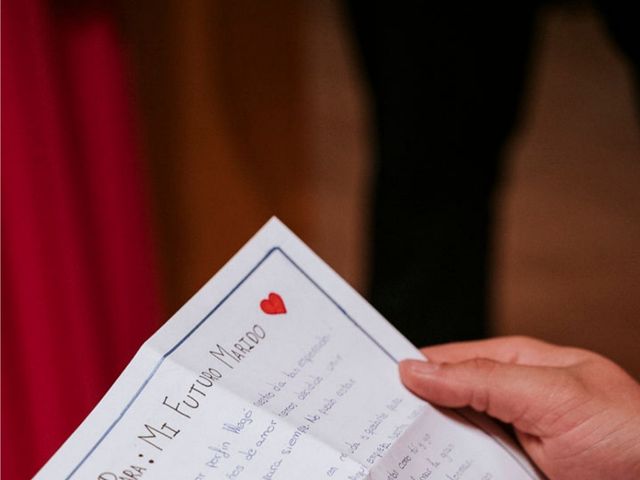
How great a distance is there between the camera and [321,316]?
1.82ft

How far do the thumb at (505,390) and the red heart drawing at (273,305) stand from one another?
0.10 meters

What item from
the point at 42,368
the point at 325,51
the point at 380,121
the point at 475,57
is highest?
the point at 325,51

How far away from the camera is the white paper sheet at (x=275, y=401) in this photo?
472 millimetres

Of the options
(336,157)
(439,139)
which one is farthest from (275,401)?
(336,157)

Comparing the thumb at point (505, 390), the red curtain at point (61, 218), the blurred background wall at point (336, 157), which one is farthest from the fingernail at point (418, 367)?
the blurred background wall at point (336, 157)

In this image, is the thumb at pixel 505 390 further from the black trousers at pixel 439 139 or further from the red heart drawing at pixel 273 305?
the black trousers at pixel 439 139

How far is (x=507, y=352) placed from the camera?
673 millimetres

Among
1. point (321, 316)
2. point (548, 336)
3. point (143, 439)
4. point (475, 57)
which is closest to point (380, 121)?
point (475, 57)

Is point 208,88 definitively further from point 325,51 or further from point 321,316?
point 325,51

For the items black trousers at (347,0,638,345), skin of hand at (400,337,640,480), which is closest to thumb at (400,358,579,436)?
skin of hand at (400,337,640,480)

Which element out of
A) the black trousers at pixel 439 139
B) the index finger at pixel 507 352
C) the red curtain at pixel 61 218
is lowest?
the red curtain at pixel 61 218

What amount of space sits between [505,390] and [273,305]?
17 centimetres

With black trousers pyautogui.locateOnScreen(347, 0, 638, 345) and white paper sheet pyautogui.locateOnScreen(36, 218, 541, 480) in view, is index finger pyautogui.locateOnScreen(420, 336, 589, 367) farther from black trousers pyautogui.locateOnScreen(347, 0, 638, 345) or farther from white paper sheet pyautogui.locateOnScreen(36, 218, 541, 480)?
black trousers pyautogui.locateOnScreen(347, 0, 638, 345)

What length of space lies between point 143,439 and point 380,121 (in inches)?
29.0
